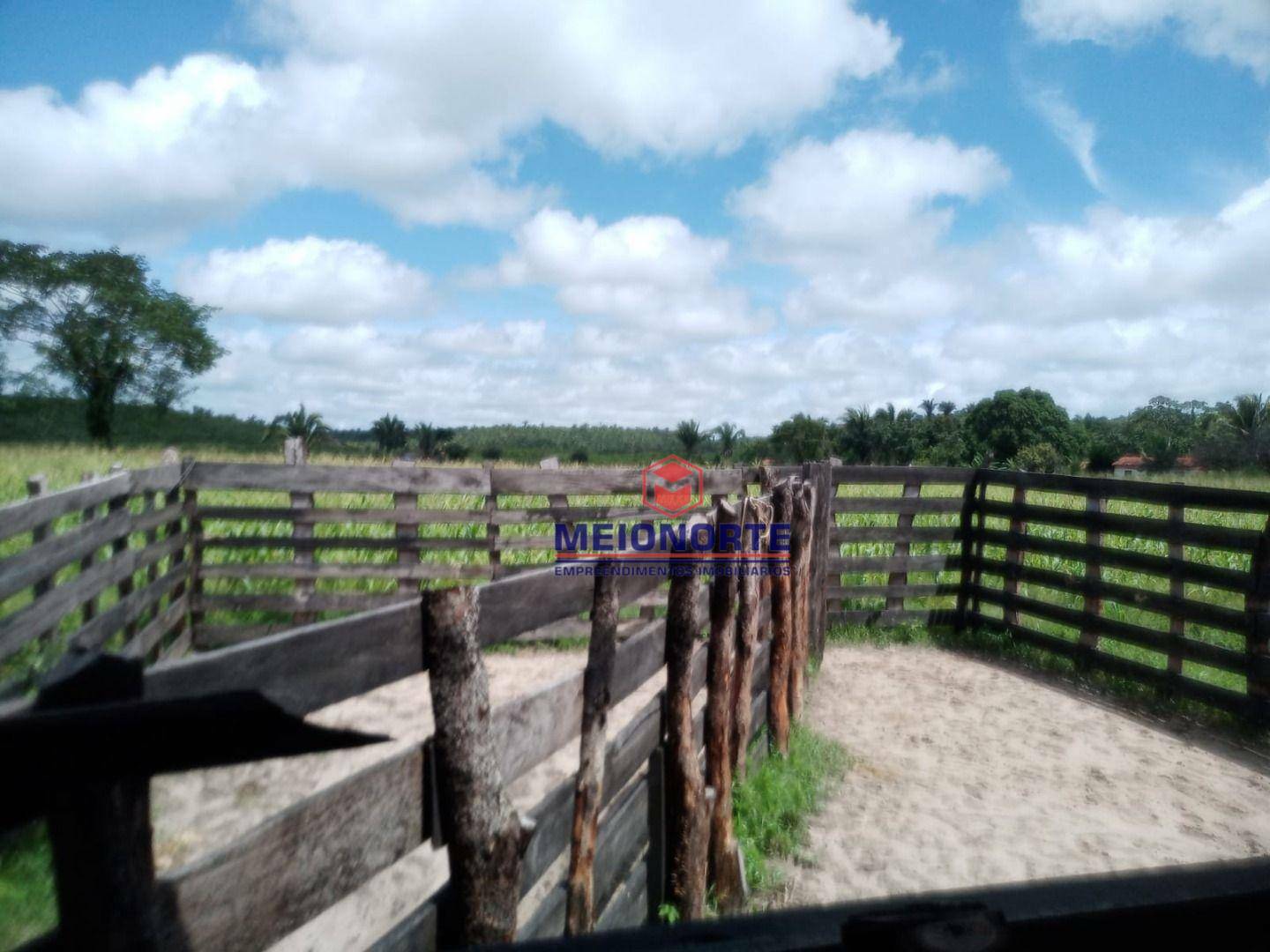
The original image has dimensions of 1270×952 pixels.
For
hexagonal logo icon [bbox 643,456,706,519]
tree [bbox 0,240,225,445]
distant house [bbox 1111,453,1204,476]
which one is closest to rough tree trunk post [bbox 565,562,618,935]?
hexagonal logo icon [bbox 643,456,706,519]

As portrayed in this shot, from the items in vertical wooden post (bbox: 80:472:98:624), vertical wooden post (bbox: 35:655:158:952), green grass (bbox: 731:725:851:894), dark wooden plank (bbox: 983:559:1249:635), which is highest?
vertical wooden post (bbox: 35:655:158:952)

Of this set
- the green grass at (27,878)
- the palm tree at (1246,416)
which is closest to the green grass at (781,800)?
the green grass at (27,878)

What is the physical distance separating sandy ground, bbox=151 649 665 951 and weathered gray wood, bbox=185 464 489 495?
1844mm

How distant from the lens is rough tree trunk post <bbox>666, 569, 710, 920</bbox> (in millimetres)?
3109

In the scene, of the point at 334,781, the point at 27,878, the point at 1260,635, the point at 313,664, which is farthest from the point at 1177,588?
the point at 27,878

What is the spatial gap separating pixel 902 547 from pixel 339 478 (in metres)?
5.27

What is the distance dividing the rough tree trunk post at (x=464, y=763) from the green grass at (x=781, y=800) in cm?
203

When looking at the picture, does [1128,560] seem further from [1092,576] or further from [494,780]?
[494,780]

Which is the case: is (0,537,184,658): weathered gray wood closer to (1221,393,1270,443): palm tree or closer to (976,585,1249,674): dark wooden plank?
(976,585,1249,674): dark wooden plank

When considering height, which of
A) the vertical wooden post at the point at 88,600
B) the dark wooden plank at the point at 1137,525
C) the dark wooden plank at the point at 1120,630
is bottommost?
the dark wooden plank at the point at 1120,630

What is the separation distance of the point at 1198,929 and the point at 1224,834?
4.28 m

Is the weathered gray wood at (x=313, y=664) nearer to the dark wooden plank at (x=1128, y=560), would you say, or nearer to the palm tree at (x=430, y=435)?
the dark wooden plank at (x=1128, y=560)

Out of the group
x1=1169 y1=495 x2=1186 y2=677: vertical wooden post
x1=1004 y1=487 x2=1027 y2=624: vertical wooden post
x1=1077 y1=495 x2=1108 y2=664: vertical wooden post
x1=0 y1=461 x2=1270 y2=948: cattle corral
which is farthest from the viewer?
x1=1004 y1=487 x2=1027 y2=624: vertical wooden post

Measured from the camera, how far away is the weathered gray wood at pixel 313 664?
1241 millimetres
